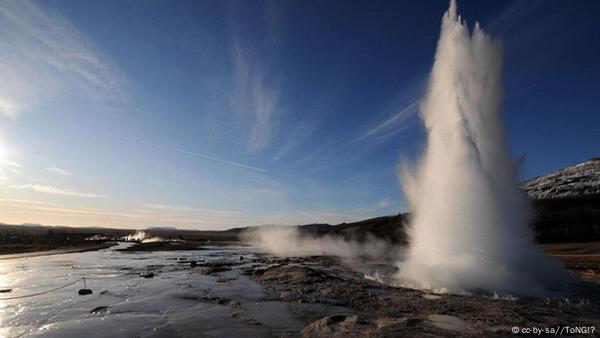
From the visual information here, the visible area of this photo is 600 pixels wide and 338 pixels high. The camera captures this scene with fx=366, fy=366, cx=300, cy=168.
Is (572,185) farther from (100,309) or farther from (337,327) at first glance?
(100,309)

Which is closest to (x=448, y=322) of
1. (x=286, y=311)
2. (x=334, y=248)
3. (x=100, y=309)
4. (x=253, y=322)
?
(x=286, y=311)

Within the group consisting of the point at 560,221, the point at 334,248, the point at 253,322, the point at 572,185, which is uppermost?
the point at 572,185

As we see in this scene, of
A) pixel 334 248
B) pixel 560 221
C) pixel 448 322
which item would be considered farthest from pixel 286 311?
pixel 560 221

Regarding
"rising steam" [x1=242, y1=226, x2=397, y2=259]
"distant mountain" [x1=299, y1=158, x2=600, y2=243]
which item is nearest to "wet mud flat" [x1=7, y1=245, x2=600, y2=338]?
"distant mountain" [x1=299, y1=158, x2=600, y2=243]

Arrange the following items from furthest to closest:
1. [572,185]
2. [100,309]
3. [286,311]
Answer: [572,185], [100,309], [286,311]

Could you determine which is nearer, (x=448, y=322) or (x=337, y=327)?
(x=337, y=327)

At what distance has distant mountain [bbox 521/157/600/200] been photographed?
114 meters

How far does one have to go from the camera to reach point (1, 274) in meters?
27.2

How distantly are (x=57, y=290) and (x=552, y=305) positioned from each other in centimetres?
2274

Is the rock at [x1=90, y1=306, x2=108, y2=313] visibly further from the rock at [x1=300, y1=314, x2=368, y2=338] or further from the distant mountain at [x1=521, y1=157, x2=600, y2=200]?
the distant mountain at [x1=521, y1=157, x2=600, y2=200]

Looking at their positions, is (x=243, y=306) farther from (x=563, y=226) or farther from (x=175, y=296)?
(x=563, y=226)

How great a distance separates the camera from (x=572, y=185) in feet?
411

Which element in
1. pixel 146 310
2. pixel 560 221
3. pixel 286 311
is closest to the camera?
pixel 286 311

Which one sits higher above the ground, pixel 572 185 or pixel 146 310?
pixel 572 185
